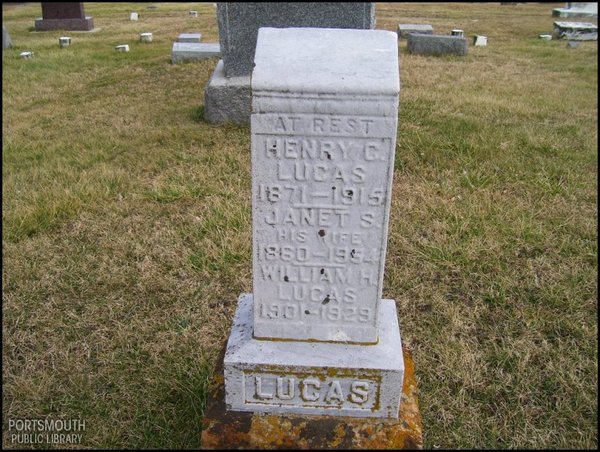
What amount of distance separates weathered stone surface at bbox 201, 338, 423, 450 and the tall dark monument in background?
11963mm

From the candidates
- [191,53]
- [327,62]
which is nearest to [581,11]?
[191,53]

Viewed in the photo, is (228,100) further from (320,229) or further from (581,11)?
(581,11)

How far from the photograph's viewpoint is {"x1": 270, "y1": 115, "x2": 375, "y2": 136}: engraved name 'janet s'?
1.47 m

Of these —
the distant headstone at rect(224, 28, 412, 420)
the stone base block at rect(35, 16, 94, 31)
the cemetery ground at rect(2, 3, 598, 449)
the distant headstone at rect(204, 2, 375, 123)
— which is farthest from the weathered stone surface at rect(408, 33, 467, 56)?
the distant headstone at rect(224, 28, 412, 420)

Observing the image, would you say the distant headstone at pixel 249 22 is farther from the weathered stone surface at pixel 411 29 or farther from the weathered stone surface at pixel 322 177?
the weathered stone surface at pixel 411 29

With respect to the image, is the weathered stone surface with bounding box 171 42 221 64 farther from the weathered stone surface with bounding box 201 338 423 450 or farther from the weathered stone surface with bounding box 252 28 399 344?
the weathered stone surface with bounding box 201 338 423 450

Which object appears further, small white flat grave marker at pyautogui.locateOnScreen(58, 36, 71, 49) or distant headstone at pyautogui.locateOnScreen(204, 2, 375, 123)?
small white flat grave marker at pyautogui.locateOnScreen(58, 36, 71, 49)

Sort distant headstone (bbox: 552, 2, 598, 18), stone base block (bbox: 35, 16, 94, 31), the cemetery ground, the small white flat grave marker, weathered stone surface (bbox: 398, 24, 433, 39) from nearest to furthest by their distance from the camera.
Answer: the cemetery ground
the small white flat grave marker
weathered stone surface (bbox: 398, 24, 433, 39)
stone base block (bbox: 35, 16, 94, 31)
distant headstone (bbox: 552, 2, 598, 18)

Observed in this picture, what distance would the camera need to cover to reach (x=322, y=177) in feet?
5.12

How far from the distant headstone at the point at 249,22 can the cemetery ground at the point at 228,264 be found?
0.32 meters

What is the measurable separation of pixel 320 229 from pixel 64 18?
12.3 metres

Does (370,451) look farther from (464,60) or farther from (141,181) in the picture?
(464,60)

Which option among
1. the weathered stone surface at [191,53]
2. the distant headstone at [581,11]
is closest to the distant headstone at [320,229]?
the weathered stone surface at [191,53]

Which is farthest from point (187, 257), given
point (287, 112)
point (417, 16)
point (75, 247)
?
point (417, 16)
